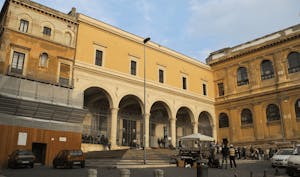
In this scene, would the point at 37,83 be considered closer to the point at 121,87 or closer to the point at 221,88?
the point at 121,87

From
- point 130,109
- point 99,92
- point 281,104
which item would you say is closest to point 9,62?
point 99,92

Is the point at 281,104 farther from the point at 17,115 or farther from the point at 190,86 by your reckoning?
the point at 17,115

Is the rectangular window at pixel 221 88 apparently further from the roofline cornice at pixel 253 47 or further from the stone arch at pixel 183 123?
the stone arch at pixel 183 123

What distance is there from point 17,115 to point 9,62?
12.5 feet

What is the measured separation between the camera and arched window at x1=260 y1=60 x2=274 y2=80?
30.2 metres

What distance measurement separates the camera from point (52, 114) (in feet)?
65.7

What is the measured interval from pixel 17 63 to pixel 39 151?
6580 millimetres

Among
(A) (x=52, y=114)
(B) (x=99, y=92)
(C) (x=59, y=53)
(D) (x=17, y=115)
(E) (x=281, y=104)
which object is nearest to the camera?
(D) (x=17, y=115)

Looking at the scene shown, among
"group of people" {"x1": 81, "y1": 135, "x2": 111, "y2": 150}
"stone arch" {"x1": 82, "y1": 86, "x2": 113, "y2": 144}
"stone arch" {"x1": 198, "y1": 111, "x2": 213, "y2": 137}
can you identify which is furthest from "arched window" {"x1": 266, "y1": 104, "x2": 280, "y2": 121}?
"group of people" {"x1": 81, "y1": 135, "x2": 111, "y2": 150}

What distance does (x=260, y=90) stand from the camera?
1201 inches

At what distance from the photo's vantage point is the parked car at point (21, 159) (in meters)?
15.5

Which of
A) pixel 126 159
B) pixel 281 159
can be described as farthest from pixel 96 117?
pixel 281 159

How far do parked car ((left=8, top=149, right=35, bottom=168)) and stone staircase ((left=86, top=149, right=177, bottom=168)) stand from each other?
3583mm

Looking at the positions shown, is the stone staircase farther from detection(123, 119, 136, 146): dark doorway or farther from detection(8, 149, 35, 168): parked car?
detection(123, 119, 136, 146): dark doorway
